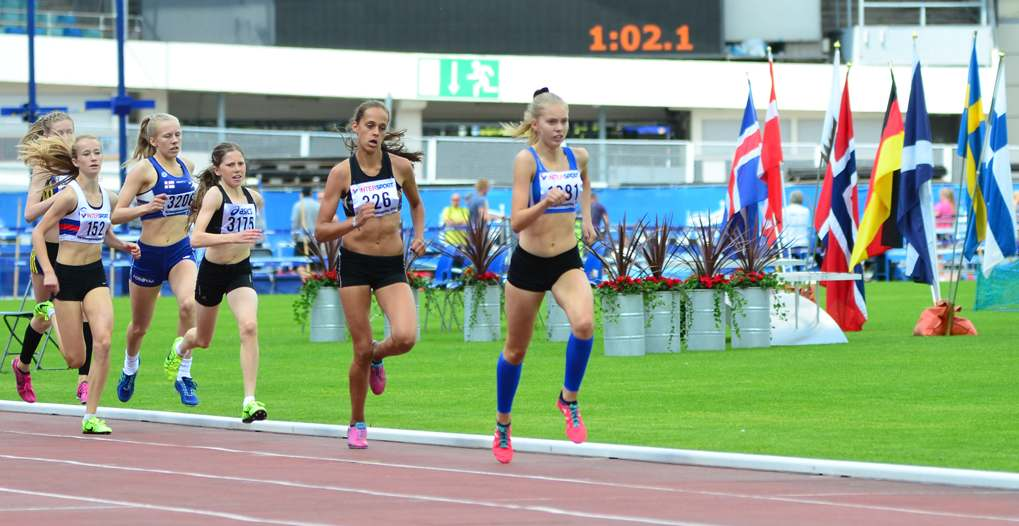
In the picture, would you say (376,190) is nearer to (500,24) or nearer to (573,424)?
(573,424)

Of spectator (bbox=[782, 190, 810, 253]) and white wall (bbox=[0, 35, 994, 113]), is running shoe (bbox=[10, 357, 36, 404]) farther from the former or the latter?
white wall (bbox=[0, 35, 994, 113])

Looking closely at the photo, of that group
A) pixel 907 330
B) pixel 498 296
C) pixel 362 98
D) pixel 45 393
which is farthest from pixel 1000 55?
pixel 362 98

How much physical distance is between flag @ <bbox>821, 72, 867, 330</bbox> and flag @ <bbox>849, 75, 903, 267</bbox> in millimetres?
506

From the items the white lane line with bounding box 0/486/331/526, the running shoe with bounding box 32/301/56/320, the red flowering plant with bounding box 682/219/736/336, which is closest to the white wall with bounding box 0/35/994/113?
the red flowering plant with bounding box 682/219/736/336

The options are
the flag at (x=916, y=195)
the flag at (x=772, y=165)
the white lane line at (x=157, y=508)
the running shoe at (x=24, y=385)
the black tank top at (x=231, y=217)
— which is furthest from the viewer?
the flag at (x=772, y=165)

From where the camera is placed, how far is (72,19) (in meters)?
53.4

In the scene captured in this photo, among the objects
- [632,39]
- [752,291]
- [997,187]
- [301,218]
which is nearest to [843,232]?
[997,187]

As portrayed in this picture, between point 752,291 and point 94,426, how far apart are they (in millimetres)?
9557

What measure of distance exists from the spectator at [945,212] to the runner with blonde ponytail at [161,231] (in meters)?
26.3

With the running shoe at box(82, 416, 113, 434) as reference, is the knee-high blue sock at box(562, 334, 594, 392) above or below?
above

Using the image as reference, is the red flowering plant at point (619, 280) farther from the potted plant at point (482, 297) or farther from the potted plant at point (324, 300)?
the potted plant at point (324, 300)

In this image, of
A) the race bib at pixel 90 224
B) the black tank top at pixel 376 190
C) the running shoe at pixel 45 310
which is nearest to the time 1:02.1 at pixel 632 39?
the running shoe at pixel 45 310

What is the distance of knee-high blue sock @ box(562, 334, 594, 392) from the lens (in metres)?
11.1

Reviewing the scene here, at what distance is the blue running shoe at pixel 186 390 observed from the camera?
48.6 feet
